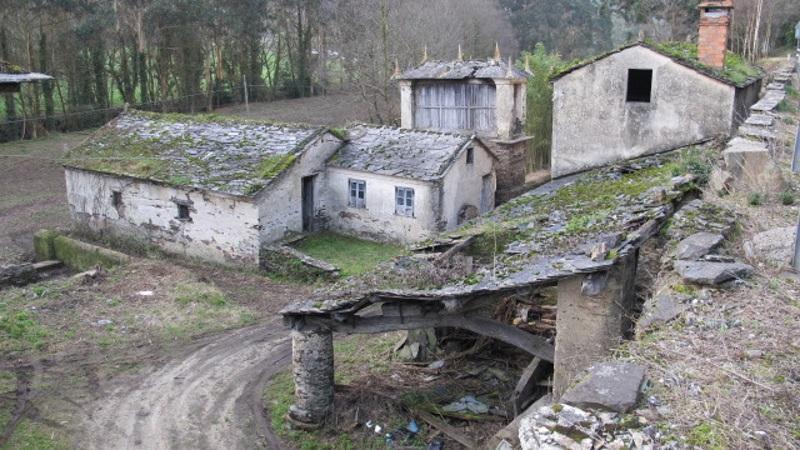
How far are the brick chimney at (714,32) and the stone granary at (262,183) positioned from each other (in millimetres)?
7273

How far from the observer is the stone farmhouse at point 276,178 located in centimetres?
2078

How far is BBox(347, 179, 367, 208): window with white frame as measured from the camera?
885 inches

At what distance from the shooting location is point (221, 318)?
17094 millimetres

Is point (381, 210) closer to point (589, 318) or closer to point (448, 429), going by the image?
point (448, 429)

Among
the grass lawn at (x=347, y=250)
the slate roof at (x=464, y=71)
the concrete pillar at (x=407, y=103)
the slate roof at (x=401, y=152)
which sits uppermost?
the slate roof at (x=464, y=71)

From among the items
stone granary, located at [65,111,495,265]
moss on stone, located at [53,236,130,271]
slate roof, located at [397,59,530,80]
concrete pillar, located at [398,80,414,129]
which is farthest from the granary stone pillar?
moss on stone, located at [53,236,130,271]

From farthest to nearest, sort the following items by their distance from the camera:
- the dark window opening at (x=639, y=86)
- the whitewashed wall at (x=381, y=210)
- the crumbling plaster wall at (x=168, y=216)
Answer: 1. the whitewashed wall at (x=381, y=210)
2. the crumbling plaster wall at (x=168, y=216)
3. the dark window opening at (x=639, y=86)

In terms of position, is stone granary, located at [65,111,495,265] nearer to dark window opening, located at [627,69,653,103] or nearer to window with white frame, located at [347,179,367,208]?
window with white frame, located at [347,179,367,208]

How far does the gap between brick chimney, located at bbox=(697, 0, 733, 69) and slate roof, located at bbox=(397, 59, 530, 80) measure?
7889 mm

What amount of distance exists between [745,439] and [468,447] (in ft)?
21.4

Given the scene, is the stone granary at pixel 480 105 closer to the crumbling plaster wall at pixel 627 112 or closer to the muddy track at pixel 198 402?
the crumbling plaster wall at pixel 627 112

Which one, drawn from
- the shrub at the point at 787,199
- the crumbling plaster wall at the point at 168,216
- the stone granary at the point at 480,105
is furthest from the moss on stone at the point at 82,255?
the shrub at the point at 787,199

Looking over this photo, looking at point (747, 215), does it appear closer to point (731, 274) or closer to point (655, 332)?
point (731, 274)

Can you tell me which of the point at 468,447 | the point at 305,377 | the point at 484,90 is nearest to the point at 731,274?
the point at 468,447
